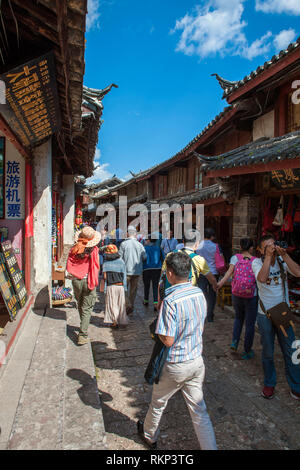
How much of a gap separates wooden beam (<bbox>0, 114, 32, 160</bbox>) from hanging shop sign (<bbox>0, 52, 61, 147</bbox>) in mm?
59

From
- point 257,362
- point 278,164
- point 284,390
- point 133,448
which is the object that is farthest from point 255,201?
point 133,448

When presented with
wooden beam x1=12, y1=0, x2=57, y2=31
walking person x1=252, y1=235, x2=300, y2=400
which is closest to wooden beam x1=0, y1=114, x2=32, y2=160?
wooden beam x1=12, y1=0, x2=57, y2=31

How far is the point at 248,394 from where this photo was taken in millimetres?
3768

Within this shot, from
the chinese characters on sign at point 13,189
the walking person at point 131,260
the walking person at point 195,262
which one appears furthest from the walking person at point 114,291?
the chinese characters on sign at point 13,189

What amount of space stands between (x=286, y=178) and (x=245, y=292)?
272 cm

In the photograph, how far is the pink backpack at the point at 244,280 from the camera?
443 cm

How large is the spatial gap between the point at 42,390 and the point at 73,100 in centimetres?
394

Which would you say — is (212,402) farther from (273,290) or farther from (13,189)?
(13,189)

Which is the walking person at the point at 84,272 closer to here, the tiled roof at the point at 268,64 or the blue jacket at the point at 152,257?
the blue jacket at the point at 152,257

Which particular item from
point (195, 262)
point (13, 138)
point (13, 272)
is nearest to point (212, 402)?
point (195, 262)

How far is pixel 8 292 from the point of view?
4.35 m

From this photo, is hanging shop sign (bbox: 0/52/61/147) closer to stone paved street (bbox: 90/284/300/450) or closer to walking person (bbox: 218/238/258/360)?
walking person (bbox: 218/238/258/360)

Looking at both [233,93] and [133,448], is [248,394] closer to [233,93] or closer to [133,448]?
[133,448]

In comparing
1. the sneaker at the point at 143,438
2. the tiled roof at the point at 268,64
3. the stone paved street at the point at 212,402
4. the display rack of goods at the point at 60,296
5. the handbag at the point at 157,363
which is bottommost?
the stone paved street at the point at 212,402
